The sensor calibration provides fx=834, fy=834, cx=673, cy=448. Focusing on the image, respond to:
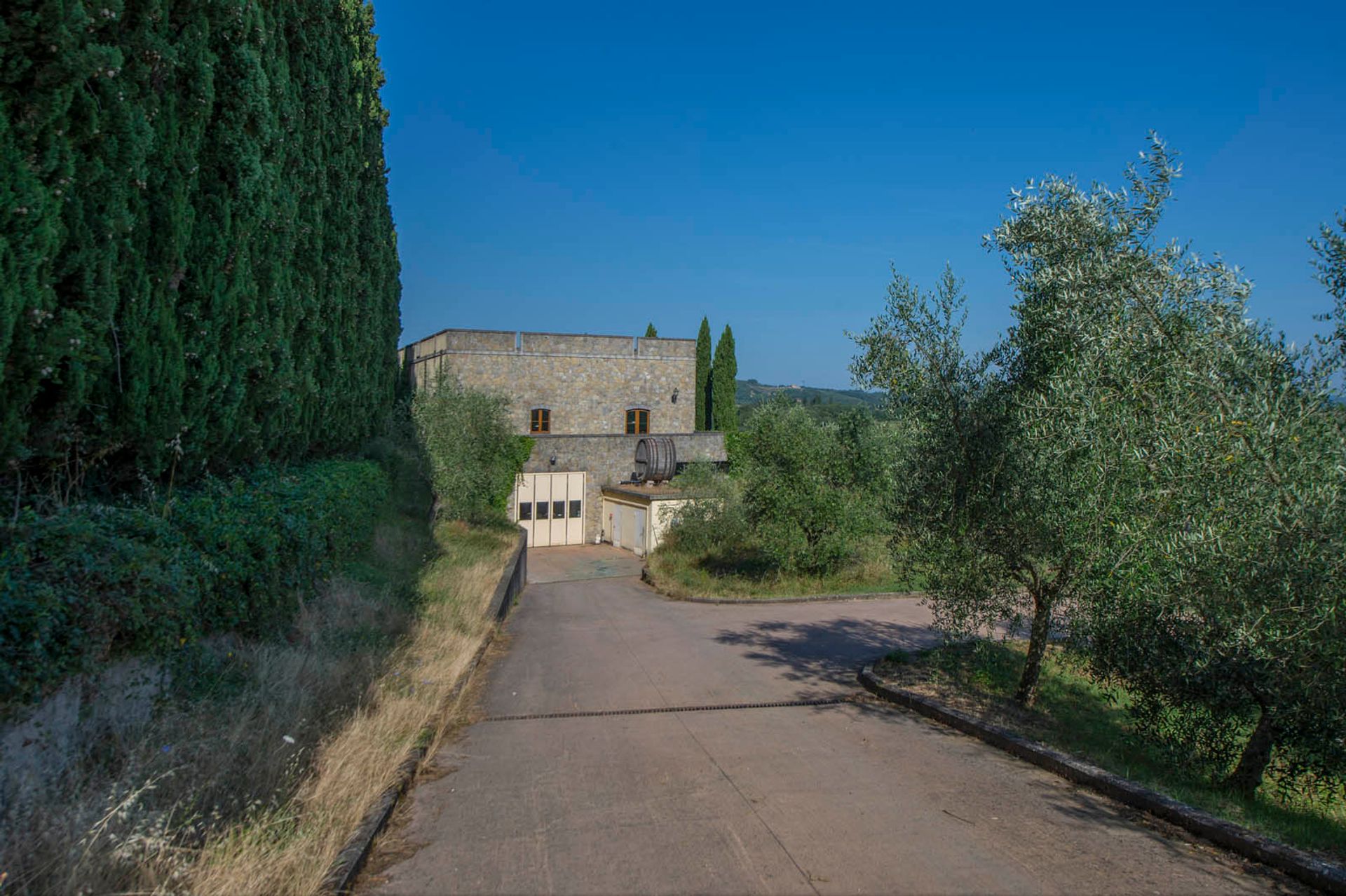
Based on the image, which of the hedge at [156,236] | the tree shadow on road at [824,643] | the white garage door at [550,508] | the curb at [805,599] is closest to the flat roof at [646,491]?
the white garage door at [550,508]

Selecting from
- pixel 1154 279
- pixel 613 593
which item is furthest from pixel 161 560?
A: pixel 613 593

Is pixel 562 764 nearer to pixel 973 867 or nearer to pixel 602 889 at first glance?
pixel 602 889

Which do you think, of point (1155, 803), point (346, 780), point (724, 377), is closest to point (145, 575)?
point (346, 780)

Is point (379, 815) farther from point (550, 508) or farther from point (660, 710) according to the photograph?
point (550, 508)

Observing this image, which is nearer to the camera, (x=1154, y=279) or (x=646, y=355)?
(x=1154, y=279)

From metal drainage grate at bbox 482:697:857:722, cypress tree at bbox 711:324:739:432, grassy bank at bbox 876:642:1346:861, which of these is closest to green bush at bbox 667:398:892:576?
grassy bank at bbox 876:642:1346:861

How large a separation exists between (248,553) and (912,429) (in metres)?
6.18

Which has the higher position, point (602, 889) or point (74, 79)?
point (74, 79)

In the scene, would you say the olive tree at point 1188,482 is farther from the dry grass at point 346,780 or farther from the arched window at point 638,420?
the arched window at point 638,420

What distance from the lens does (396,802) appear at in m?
5.33

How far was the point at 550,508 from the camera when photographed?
33.4m

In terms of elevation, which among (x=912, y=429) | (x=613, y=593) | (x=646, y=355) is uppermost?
(x=646, y=355)

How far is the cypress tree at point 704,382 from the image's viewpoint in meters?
46.2

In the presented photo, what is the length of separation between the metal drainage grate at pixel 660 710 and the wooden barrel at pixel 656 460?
25199mm
